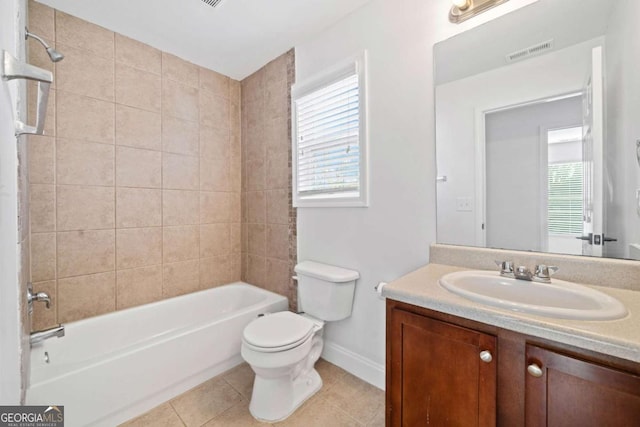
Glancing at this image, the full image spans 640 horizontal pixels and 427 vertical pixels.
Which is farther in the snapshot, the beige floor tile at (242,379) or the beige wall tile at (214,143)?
the beige wall tile at (214,143)

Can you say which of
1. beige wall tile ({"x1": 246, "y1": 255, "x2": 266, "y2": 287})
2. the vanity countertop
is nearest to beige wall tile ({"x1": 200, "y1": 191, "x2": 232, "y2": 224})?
beige wall tile ({"x1": 246, "y1": 255, "x2": 266, "y2": 287})

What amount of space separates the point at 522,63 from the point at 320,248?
1.56 metres

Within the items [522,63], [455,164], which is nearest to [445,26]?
[522,63]

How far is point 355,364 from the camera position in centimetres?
184

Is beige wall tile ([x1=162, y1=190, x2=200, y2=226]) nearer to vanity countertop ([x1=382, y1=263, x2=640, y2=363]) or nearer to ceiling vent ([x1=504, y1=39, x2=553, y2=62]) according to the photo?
Answer: vanity countertop ([x1=382, y1=263, x2=640, y2=363])

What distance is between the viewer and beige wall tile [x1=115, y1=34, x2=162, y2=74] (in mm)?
1950

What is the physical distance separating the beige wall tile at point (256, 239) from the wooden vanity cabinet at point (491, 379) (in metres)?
1.61

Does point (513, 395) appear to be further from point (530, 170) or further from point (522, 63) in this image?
point (522, 63)

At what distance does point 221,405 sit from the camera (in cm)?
157

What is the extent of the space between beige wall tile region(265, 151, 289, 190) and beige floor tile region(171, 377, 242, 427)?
1.49 meters

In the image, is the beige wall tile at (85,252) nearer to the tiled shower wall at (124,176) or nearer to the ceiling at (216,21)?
the tiled shower wall at (124,176)

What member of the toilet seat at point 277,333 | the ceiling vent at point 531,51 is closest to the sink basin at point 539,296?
the toilet seat at point 277,333

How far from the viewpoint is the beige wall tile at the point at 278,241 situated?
227 cm

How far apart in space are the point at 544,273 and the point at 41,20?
304 cm
